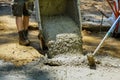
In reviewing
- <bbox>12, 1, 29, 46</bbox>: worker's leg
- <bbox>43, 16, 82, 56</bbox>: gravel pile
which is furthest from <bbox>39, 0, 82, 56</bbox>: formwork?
<bbox>12, 1, 29, 46</bbox>: worker's leg

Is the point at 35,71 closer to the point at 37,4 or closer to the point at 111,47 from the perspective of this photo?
the point at 37,4

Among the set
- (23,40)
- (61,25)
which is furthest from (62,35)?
(23,40)

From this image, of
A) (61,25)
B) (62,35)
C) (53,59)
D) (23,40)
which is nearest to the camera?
(53,59)

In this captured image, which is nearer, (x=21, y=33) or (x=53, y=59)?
(x=53, y=59)

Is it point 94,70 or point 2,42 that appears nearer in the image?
point 94,70

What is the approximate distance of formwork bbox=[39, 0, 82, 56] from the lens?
213 inches

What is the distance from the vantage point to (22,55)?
5.56 metres


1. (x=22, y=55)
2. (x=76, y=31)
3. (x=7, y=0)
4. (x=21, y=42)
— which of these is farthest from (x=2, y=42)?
(x=7, y=0)

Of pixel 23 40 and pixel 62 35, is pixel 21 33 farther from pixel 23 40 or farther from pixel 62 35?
pixel 62 35

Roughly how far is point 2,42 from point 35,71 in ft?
5.04

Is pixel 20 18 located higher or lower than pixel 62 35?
higher

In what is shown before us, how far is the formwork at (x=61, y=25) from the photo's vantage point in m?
5.40

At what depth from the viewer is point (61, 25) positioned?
5.88 meters

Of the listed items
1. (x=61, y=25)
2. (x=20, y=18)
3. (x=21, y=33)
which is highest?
(x=20, y=18)
